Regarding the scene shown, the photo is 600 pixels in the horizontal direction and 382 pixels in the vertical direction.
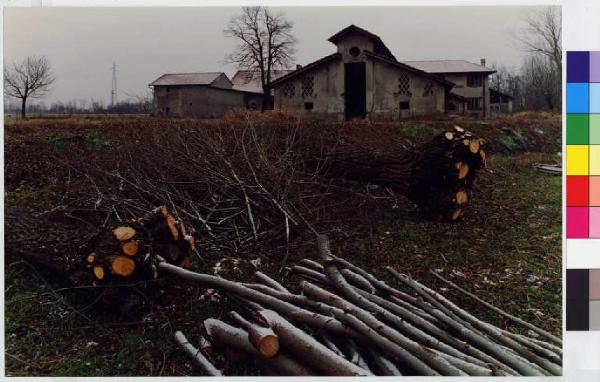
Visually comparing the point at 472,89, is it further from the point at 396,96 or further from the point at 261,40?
the point at 261,40

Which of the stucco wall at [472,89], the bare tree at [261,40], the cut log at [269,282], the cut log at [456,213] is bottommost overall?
the cut log at [269,282]

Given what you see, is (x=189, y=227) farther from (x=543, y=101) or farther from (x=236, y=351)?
(x=543, y=101)

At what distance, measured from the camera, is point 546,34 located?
170 inches

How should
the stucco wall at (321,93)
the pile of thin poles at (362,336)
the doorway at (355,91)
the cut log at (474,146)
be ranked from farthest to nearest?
the doorway at (355,91) → the stucco wall at (321,93) → the cut log at (474,146) → the pile of thin poles at (362,336)

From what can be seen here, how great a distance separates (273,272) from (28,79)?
3131mm

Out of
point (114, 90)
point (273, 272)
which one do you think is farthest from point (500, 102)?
point (114, 90)

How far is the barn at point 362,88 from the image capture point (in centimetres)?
696

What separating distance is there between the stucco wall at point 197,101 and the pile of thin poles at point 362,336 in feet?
9.36

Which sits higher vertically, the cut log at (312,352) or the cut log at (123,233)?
the cut log at (123,233)

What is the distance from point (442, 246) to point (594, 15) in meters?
2.50

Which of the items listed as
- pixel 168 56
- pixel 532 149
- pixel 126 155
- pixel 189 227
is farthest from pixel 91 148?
pixel 532 149

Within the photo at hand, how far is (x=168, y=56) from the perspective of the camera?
501 centimetres

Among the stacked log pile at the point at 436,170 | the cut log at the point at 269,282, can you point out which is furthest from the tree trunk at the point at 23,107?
the stacked log pile at the point at 436,170

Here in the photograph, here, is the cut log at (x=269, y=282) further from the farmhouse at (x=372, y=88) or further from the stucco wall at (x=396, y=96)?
the stucco wall at (x=396, y=96)
